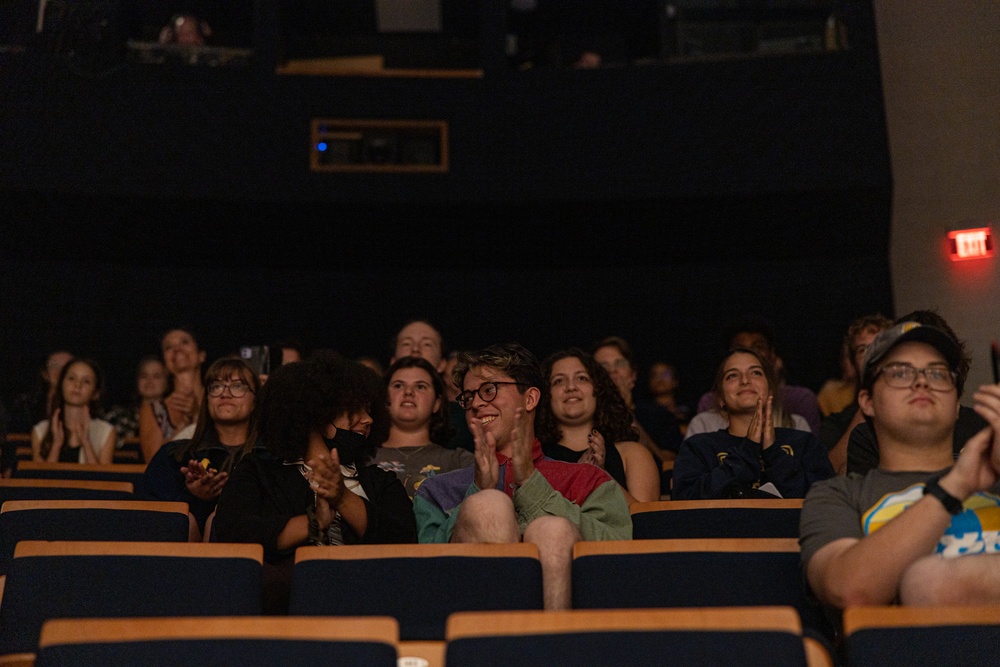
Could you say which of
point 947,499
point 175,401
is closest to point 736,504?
point 947,499

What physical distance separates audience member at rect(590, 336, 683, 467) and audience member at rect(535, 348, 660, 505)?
458 mm

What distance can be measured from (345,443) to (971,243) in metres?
4.03

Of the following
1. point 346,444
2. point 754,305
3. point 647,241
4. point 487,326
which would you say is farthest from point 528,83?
point 346,444

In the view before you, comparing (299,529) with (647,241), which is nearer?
(299,529)

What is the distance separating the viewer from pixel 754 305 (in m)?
6.96

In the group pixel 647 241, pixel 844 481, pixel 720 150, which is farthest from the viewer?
pixel 647 241

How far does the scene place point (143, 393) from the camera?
198 inches

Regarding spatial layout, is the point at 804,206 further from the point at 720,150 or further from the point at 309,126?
the point at 309,126

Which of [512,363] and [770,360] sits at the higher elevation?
[770,360]

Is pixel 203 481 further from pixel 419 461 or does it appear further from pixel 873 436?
pixel 873 436

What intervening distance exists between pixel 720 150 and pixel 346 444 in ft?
14.6

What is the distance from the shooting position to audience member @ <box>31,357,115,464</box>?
4.22 m

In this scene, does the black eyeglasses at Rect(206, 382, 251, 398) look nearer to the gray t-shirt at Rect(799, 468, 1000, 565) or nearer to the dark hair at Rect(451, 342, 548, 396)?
the dark hair at Rect(451, 342, 548, 396)

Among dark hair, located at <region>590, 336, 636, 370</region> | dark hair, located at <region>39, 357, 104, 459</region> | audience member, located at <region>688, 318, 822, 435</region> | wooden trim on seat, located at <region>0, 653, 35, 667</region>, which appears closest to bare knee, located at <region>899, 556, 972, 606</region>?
wooden trim on seat, located at <region>0, 653, 35, 667</region>
